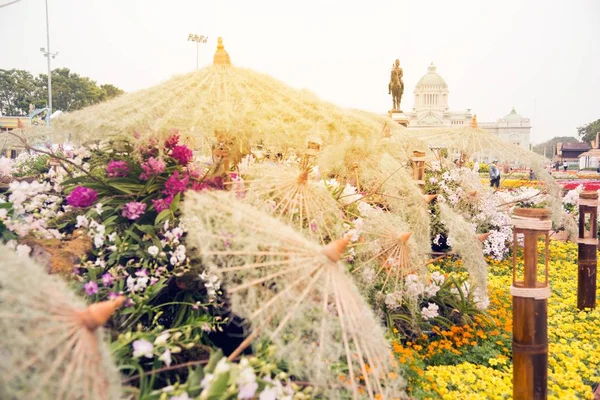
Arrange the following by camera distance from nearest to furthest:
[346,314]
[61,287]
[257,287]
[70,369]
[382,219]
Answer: [70,369]
[61,287]
[346,314]
[257,287]
[382,219]

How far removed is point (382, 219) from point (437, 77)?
259 ft

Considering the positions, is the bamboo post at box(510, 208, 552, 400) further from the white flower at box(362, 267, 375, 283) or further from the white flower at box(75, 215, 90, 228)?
the white flower at box(75, 215, 90, 228)

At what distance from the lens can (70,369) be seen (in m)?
1.15

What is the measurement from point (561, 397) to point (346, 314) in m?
2.27

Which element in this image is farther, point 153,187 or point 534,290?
point 153,187

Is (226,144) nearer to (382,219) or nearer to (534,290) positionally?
(382,219)

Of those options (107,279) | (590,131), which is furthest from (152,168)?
(590,131)

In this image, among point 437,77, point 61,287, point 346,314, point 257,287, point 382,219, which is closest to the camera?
point 61,287

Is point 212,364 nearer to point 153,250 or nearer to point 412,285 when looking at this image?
point 153,250

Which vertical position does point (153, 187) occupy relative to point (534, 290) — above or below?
above

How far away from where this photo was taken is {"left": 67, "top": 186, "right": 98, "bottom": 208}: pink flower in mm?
2881

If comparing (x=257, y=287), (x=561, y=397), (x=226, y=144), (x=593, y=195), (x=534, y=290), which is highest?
(x=226, y=144)

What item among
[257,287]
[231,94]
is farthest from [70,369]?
[231,94]

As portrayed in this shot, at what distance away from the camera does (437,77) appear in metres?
76.3
